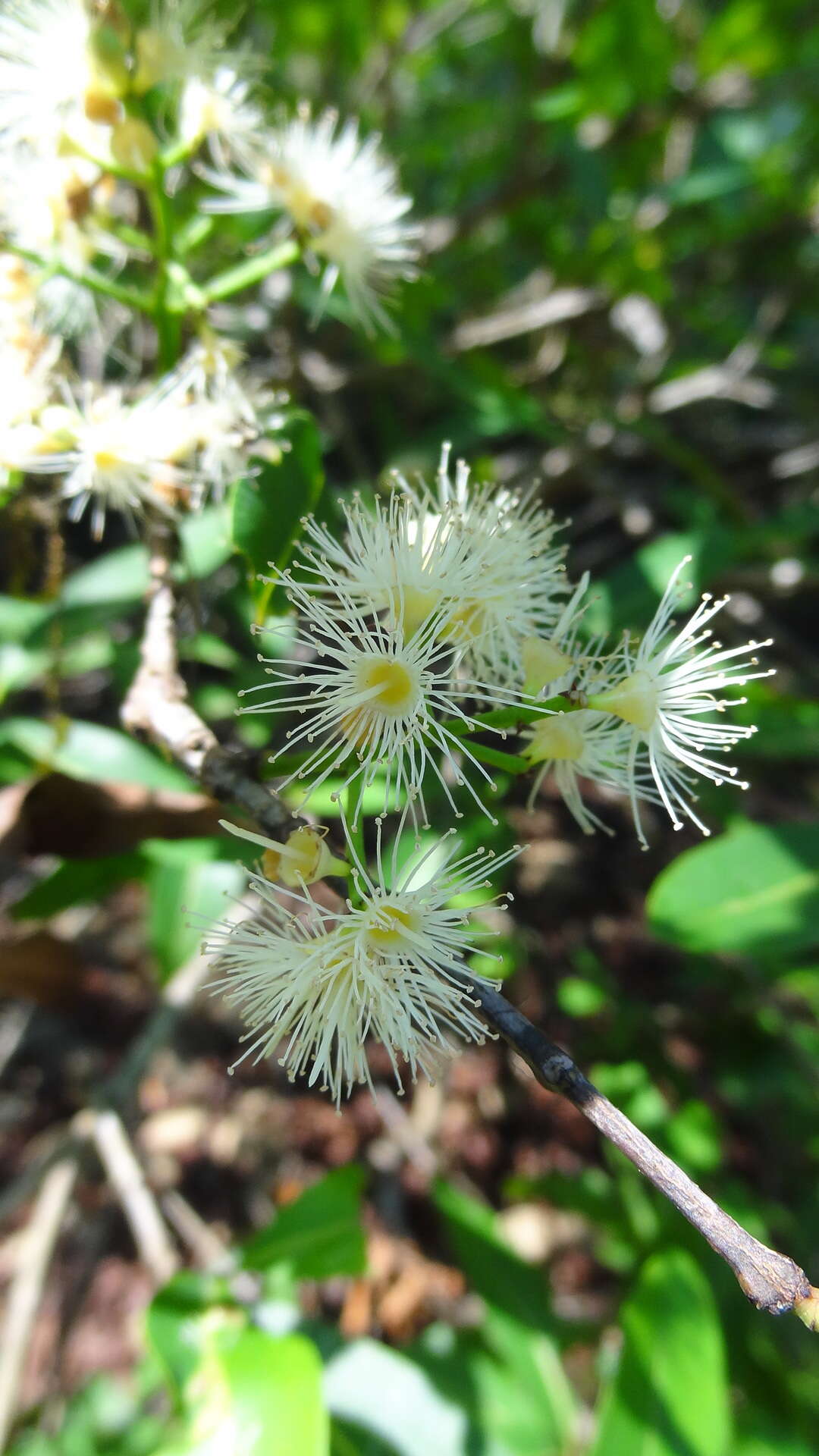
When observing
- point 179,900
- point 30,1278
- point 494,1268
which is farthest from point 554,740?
point 30,1278

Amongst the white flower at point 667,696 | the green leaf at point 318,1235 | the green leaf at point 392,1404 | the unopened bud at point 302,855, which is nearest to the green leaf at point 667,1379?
the green leaf at point 392,1404

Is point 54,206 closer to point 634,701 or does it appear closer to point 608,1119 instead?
point 634,701

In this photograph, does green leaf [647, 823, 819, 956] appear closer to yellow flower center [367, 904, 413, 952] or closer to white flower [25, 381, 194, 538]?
yellow flower center [367, 904, 413, 952]

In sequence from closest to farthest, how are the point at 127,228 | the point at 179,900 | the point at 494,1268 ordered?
the point at 127,228 → the point at 179,900 → the point at 494,1268

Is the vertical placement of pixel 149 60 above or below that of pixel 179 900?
above

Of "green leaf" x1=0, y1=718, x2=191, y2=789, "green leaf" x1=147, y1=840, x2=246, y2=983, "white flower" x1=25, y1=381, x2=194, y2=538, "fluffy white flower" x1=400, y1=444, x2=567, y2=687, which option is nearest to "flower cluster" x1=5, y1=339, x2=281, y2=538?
"white flower" x1=25, y1=381, x2=194, y2=538

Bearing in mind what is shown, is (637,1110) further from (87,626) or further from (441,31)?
(441,31)
